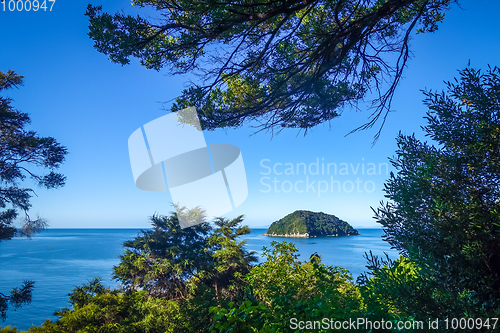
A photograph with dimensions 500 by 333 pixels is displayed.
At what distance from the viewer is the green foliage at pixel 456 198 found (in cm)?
129

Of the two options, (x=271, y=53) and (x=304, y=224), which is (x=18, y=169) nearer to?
(x=271, y=53)

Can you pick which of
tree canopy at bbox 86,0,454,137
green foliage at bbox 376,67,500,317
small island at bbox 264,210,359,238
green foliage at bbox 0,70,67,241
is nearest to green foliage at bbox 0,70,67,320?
green foliage at bbox 0,70,67,241

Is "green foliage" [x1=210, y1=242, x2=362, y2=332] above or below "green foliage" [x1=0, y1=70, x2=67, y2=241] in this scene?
below

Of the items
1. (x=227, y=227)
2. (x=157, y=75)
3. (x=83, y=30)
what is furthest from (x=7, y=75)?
(x=227, y=227)

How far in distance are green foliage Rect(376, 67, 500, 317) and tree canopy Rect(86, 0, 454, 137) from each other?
5.29 ft

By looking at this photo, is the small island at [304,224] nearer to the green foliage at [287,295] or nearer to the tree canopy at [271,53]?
the green foliage at [287,295]

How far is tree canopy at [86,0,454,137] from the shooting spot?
317 cm

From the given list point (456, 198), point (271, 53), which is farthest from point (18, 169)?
point (456, 198)

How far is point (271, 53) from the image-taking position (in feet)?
12.0

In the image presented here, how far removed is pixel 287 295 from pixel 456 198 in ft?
5.55

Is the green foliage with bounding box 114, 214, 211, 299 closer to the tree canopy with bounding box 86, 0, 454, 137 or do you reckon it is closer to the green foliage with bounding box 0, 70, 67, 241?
the green foliage with bounding box 0, 70, 67, 241

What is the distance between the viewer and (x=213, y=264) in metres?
8.81

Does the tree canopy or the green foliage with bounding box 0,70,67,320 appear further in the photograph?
the green foliage with bounding box 0,70,67,320

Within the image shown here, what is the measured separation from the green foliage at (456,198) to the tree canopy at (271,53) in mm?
1614
